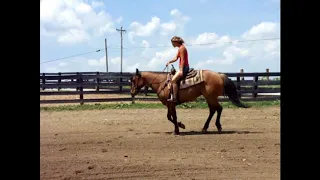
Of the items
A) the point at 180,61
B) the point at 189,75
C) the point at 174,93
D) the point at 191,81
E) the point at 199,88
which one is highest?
the point at 180,61

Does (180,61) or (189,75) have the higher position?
(180,61)

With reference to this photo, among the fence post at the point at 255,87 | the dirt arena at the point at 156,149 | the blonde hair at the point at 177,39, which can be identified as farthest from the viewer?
the fence post at the point at 255,87

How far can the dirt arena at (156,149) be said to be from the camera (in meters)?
5.09

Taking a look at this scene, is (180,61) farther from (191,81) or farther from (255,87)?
(255,87)

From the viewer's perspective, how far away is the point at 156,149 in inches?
272

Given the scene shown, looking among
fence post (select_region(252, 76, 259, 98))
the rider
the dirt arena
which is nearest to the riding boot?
the rider

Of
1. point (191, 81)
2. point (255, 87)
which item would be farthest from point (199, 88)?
point (255, 87)

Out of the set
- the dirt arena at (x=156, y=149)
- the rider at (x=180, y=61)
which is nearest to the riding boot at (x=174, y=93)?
the rider at (x=180, y=61)

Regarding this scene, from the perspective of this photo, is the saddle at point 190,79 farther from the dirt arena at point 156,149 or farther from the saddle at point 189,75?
the dirt arena at point 156,149

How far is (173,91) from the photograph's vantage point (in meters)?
9.31

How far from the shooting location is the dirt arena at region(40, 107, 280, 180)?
509cm

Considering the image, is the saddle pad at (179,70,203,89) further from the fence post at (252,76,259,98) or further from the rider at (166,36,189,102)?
the fence post at (252,76,259,98)

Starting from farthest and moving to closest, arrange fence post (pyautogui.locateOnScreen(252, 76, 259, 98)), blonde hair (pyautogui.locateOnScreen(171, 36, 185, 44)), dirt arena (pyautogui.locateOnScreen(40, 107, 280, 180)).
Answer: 1. fence post (pyautogui.locateOnScreen(252, 76, 259, 98))
2. blonde hair (pyautogui.locateOnScreen(171, 36, 185, 44))
3. dirt arena (pyautogui.locateOnScreen(40, 107, 280, 180))
